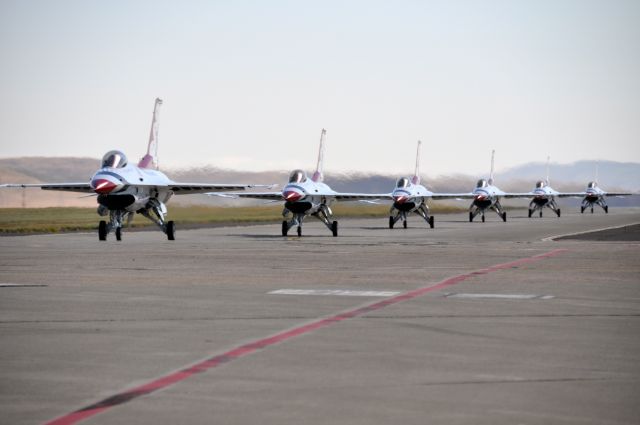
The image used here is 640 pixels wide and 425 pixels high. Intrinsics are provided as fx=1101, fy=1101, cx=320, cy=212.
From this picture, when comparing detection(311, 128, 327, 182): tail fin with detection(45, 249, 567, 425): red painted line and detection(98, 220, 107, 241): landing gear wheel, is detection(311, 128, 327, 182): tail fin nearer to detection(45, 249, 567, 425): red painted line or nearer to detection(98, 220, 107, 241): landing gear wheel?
detection(98, 220, 107, 241): landing gear wheel

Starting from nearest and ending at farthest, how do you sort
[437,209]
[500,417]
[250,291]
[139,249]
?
[500,417] < [250,291] < [139,249] < [437,209]

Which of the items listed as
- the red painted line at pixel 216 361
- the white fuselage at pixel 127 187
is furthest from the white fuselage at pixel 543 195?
the red painted line at pixel 216 361

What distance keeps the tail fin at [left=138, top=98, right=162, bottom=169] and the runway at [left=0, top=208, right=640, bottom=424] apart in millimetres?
21922

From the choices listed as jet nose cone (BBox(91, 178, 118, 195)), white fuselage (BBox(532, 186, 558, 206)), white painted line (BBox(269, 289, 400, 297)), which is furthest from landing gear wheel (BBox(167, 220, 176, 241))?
white fuselage (BBox(532, 186, 558, 206))

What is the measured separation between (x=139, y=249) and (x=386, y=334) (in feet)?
71.9

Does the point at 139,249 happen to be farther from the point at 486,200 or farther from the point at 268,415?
the point at 486,200

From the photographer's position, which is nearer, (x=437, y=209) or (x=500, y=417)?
(x=500, y=417)

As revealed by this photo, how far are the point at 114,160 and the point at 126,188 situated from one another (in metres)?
1.11

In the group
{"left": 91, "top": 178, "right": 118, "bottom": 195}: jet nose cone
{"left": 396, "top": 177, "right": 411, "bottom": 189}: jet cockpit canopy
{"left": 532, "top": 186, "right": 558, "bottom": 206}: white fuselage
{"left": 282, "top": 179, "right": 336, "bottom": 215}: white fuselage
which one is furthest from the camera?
{"left": 532, "top": 186, "right": 558, "bottom": 206}: white fuselage

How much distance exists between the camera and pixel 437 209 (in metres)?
114

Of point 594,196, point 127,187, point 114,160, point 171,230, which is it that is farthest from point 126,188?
point 594,196

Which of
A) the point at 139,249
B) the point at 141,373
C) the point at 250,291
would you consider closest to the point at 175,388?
the point at 141,373

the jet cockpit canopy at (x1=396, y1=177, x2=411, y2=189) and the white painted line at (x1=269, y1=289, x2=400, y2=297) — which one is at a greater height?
the jet cockpit canopy at (x1=396, y1=177, x2=411, y2=189)

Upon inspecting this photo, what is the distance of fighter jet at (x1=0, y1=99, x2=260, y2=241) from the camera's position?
128 ft
